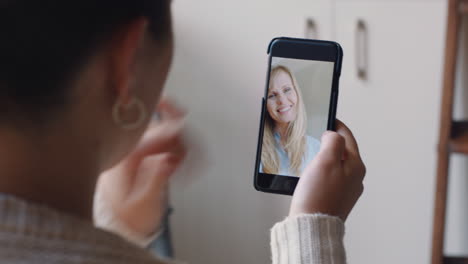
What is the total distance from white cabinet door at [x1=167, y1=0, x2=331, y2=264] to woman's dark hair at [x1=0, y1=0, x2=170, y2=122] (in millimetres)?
647

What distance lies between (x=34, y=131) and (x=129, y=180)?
0.15 metres

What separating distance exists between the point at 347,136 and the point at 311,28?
557mm

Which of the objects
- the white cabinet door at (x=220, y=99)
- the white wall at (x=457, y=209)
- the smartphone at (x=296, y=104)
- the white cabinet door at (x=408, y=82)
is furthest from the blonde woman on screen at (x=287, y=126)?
the white wall at (x=457, y=209)

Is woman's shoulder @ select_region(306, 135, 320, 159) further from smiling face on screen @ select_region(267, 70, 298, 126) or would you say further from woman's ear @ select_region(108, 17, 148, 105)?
woman's ear @ select_region(108, 17, 148, 105)

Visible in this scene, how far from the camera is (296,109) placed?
41 cm

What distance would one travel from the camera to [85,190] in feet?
0.98

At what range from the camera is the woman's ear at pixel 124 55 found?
0.27 metres

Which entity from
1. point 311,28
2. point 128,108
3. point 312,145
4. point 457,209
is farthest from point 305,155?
point 457,209

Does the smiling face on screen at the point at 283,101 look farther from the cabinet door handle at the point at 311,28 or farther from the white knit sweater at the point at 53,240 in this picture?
the cabinet door handle at the point at 311,28

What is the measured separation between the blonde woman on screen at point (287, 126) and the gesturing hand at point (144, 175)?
0.06 m

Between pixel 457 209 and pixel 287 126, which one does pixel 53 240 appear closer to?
pixel 287 126

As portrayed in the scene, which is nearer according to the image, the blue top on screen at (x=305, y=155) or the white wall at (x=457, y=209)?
the blue top on screen at (x=305, y=155)

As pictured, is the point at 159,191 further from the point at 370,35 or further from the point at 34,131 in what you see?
the point at 370,35

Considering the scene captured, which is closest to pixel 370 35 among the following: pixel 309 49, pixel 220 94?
pixel 220 94
